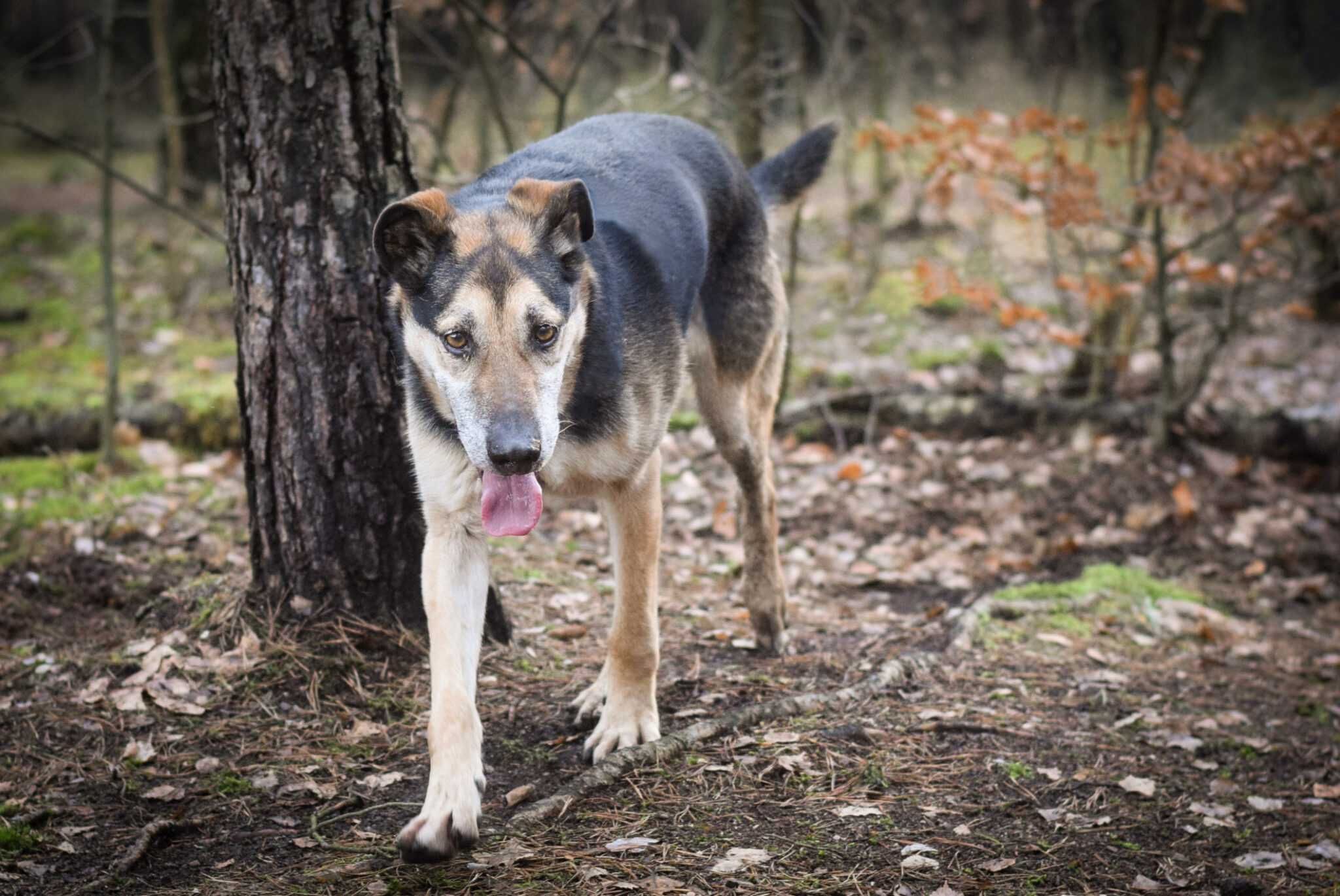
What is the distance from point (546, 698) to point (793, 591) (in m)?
2.04

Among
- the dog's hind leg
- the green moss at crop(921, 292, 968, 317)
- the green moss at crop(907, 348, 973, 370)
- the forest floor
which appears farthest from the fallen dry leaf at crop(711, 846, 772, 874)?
the green moss at crop(921, 292, 968, 317)

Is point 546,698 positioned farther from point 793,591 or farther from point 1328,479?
point 1328,479


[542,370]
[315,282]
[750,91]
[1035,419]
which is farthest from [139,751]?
[1035,419]

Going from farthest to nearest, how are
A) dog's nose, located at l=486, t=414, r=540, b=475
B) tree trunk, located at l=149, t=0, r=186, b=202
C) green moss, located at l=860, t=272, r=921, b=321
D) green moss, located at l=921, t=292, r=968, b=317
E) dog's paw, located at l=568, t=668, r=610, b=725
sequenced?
green moss, located at l=921, t=292, r=968, b=317, green moss, located at l=860, t=272, r=921, b=321, tree trunk, located at l=149, t=0, r=186, b=202, dog's paw, located at l=568, t=668, r=610, b=725, dog's nose, located at l=486, t=414, r=540, b=475

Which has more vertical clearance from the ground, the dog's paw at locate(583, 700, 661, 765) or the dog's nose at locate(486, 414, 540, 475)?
the dog's nose at locate(486, 414, 540, 475)

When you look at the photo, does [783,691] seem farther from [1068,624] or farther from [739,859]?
[1068,624]

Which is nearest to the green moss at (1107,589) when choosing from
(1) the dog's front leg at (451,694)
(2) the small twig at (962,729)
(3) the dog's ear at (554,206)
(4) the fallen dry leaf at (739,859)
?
(2) the small twig at (962,729)

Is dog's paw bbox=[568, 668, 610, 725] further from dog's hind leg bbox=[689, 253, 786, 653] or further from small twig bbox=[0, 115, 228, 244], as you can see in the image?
small twig bbox=[0, 115, 228, 244]

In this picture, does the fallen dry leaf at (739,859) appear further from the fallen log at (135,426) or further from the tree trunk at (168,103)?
the tree trunk at (168,103)

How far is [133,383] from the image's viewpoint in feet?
26.8

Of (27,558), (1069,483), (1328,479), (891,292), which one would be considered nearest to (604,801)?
(27,558)

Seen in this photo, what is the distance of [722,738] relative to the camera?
3.85m

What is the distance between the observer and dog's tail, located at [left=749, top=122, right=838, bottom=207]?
17.3 feet

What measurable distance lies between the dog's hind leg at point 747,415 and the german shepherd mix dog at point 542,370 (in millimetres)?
445
